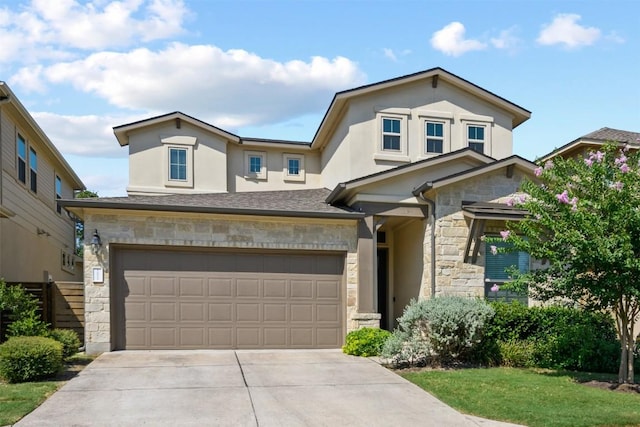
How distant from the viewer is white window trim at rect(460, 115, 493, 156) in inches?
641

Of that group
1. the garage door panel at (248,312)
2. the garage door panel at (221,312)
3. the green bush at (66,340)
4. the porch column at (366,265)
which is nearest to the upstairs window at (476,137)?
the porch column at (366,265)

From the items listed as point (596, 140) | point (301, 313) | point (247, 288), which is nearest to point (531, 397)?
point (301, 313)

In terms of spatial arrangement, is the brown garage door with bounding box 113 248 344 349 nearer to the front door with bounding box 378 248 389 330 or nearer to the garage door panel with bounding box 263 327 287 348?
the garage door panel with bounding box 263 327 287 348

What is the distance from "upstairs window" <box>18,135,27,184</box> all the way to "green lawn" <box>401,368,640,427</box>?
12655 millimetres

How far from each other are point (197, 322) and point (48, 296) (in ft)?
11.0

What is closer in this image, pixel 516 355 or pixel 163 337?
pixel 516 355

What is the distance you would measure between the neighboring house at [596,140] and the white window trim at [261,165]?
1009cm

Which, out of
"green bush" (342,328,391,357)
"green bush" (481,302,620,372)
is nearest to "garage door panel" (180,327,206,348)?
"green bush" (342,328,391,357)

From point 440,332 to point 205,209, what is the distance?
18.7ft

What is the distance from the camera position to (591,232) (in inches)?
342

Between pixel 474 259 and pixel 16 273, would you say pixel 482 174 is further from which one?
pixel 16 273

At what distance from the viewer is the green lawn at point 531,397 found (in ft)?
23.3

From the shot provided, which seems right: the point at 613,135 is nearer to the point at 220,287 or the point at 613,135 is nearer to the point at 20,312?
the point at 220,287

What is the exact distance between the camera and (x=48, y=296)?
1212 centimetres
